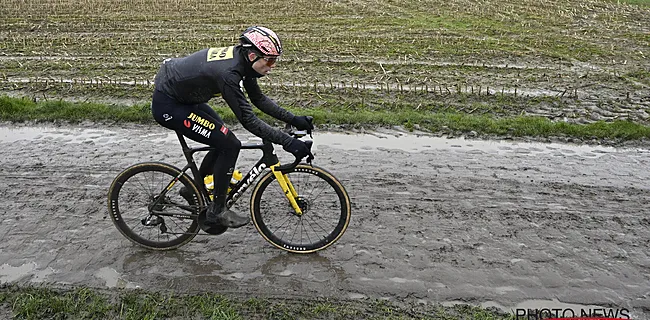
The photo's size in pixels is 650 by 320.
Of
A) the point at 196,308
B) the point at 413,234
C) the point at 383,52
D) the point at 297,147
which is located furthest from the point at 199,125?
the point at 383,52

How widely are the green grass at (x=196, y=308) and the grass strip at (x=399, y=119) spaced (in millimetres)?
5024

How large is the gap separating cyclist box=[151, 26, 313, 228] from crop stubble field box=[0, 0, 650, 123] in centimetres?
553

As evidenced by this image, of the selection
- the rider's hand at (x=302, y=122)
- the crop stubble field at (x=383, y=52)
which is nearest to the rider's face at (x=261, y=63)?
the rider's hand at (x=302, y=122)

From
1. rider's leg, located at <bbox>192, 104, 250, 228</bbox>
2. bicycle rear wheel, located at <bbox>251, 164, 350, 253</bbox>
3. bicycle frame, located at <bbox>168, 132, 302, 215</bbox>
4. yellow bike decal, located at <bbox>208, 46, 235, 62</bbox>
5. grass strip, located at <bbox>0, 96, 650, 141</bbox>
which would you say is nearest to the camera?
yellow bike decal, located at <bbox>208, 46, 235, 62</bbox>

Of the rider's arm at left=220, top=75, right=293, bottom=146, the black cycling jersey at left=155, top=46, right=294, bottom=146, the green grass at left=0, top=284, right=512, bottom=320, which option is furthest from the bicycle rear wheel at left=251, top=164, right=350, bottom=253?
the green grass at left=0, top=284, right=512, bottom=320

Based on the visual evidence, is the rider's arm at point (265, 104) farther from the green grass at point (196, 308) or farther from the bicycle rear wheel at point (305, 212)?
the green grass at point (196, 308)

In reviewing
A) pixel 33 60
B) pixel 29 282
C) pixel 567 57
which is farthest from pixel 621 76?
pixel 33 60

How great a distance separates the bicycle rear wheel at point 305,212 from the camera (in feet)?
17.2

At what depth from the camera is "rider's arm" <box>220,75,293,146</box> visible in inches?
178

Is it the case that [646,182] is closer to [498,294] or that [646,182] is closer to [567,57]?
[498,294]

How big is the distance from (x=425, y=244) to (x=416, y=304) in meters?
1.04

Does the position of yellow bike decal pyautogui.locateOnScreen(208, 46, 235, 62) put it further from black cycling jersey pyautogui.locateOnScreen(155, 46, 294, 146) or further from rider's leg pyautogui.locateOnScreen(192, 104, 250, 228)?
rider's leg pyautogui.locateOnScreen(192, 104, 250, 228)

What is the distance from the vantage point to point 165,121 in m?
4.94

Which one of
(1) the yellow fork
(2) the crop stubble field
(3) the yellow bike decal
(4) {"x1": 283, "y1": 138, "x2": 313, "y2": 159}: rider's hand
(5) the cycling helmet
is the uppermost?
(5) the cycling helmet
